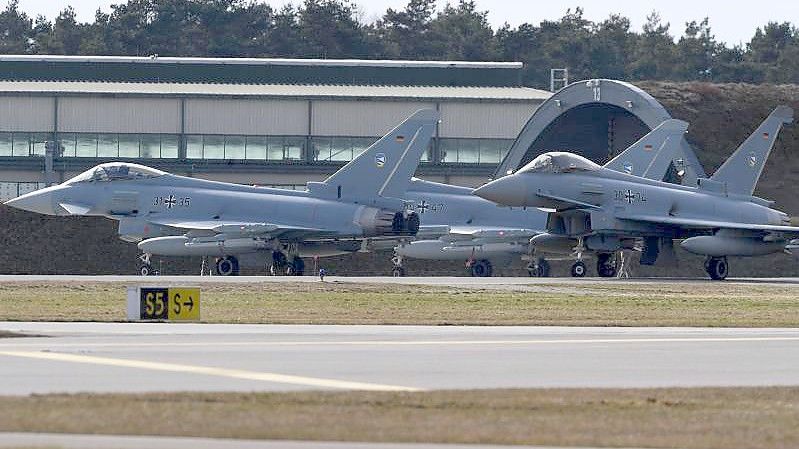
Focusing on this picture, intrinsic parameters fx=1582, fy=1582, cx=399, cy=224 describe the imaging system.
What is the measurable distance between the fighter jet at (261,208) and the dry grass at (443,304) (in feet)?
30.5

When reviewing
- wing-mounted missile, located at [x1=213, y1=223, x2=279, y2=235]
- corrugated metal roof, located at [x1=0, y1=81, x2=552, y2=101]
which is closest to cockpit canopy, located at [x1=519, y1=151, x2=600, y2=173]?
wing-mounted missile, located at [x1=213, y1=223, x2=279, y2=235]

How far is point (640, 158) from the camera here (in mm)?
52000

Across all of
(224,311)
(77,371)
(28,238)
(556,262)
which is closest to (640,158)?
(556,262)

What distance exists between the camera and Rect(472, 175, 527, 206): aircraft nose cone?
149 ft

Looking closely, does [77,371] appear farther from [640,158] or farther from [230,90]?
[230,90]

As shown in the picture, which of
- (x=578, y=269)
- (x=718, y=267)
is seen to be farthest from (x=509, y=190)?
(x=718, y=267)

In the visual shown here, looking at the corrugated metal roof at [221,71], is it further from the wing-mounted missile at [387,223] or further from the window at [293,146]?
the wing-mounted missile at [387,223]

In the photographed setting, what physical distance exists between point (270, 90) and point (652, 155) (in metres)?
21.5

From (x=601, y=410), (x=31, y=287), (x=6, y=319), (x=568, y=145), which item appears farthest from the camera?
(x=568, y=145)

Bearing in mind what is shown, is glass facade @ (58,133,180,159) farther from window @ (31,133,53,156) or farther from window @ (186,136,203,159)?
window @ (186,136,203,159)

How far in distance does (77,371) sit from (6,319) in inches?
337

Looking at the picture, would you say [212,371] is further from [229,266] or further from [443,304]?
[229,266]

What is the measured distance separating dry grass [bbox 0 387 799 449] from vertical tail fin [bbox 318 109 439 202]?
→ 32607 mm

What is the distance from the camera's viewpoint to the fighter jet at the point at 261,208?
4694 cm
